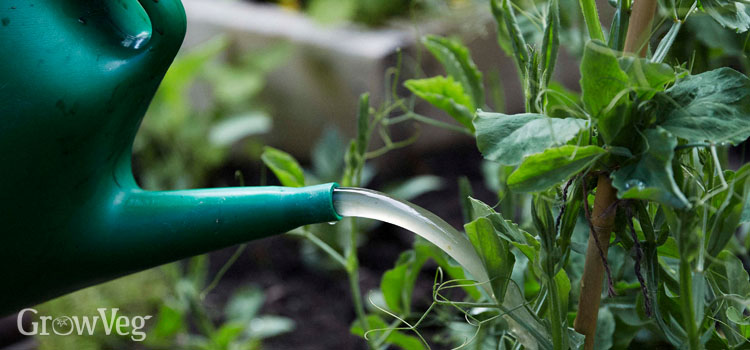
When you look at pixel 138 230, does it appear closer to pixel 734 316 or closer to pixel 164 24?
pixel 164 24

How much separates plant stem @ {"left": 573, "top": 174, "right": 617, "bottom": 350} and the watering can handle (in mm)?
199

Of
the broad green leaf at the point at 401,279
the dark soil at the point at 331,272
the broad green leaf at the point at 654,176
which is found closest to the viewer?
the broad green leaf at the point at 654,176

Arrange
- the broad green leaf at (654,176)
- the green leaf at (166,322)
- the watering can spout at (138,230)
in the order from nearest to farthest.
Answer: the broad green leaf at (654,176) < the watering can spout at (138,230) < the green leaf at (166,322)

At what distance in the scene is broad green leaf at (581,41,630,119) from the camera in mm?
242

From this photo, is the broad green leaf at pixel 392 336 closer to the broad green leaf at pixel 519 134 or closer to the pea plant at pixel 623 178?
the pea plant at pixel 623 178

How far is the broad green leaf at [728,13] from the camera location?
0.27m

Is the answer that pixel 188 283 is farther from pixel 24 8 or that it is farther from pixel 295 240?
pixel 24 8

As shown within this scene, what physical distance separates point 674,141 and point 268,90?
3.79ft

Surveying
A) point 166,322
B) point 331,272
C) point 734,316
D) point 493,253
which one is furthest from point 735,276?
point 331,272

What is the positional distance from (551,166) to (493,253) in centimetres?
5

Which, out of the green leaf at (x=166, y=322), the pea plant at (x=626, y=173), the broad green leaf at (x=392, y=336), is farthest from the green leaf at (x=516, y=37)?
the green leaf at (x=166, y=322)

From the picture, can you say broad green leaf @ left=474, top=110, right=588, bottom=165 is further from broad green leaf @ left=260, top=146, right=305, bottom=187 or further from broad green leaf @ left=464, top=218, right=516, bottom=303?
broad green leaf @ left=260, top=146, right=305, bottom=187

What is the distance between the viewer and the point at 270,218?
337mm

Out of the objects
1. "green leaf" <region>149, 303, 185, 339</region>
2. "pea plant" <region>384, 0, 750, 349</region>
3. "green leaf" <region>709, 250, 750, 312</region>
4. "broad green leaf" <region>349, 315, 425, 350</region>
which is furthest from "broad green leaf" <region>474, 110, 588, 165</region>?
"green leaf" <region>149, 303, 185, 339</region>
